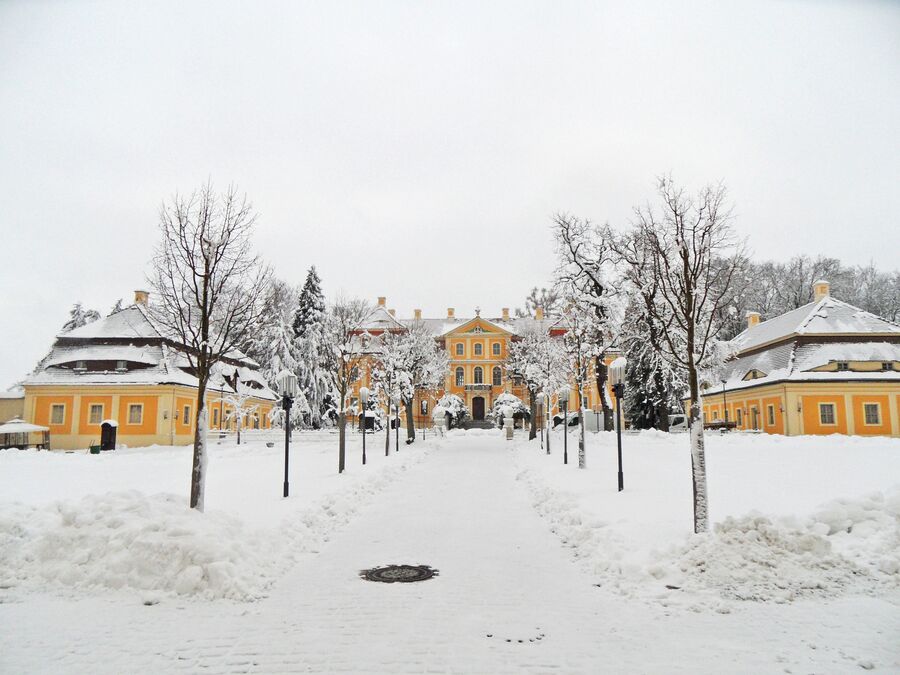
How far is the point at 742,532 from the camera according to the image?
26.5 feet

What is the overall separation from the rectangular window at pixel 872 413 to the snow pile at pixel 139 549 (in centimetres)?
3791

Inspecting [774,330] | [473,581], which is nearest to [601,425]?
[774,330]

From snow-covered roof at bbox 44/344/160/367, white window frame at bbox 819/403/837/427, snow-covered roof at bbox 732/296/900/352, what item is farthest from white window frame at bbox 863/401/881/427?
snow-covered roof at bbox 44/344/160/367

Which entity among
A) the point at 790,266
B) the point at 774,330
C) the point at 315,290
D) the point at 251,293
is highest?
the point at 790,266

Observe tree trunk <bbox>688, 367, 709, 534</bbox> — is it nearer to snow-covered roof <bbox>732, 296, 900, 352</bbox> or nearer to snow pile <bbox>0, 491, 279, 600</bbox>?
snow pile <bbox>0, 491, 279, 600</bbox>

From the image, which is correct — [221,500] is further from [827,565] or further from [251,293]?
[827,565]

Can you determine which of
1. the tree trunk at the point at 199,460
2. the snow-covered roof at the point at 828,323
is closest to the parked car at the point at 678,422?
the snow-covered roof at the point at 828,323

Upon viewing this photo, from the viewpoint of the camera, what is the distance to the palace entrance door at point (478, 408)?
75.1m

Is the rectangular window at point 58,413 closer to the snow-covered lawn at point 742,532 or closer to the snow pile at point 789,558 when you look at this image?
the snow-covered lawn at point 742,532

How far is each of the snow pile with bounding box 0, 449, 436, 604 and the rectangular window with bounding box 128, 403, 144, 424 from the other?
30160 millimetres

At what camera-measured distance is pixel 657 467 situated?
64.5ft

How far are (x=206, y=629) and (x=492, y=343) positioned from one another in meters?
70.3

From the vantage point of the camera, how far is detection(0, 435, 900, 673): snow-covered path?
5.16 m

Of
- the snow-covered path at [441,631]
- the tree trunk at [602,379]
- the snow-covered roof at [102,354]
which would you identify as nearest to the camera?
the snow-covered path at [441,631]
